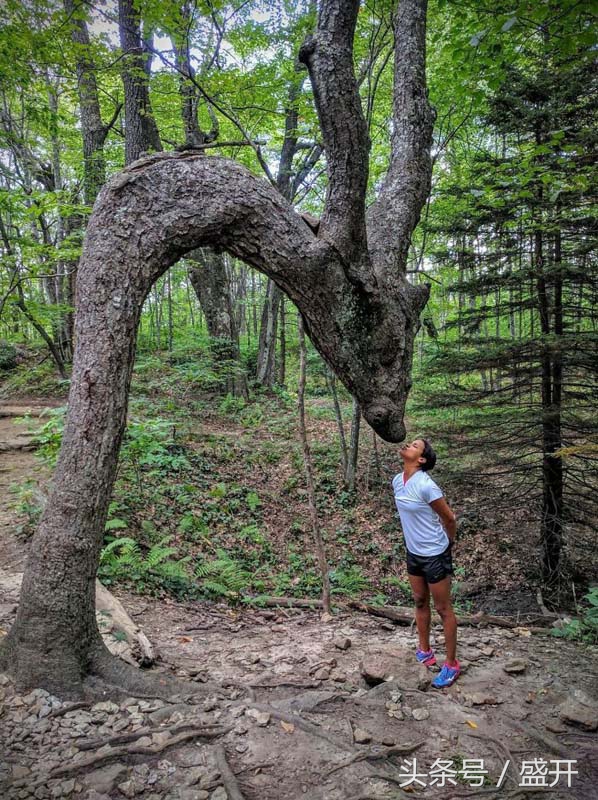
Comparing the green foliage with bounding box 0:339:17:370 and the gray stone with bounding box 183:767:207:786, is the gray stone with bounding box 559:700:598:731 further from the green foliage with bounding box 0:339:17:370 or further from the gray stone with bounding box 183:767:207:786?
the green foliage with bounding box 0:339:17:370

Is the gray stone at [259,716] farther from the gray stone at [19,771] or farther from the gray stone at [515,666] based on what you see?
the gray stone at [515,666]

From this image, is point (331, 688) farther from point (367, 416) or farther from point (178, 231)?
point (178, 231)

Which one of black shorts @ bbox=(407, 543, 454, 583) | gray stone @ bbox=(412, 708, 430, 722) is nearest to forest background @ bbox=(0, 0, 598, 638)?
black shorts @ bbox=(407, 543, 454, 583)

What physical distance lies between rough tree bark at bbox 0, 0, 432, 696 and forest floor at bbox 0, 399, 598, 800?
0.40 metres

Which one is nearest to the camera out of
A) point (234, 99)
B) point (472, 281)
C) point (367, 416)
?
point (367, 416)

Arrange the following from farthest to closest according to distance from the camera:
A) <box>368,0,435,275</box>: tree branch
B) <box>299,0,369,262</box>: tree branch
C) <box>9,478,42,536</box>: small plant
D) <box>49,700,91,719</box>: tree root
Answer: <box>9,478,42,536</box>: small plant, <box>368,0,435,275</box>: tree branch, <box>299,0,369,262</box>: tree branch, <box>49,700,91,719</box>: tree root

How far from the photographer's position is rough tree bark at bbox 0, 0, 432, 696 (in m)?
3.10

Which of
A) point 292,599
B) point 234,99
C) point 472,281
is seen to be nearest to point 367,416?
point 292,599

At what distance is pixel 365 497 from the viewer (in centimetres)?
1043

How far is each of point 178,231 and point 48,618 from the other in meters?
2.75

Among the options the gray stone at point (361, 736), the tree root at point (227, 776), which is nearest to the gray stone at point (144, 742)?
the tree root at point (227, 776)

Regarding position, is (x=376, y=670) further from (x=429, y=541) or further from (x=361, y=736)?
(x=429, y=541)


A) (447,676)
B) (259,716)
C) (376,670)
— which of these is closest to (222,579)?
(376,670)

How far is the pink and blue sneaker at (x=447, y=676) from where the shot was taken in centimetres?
370
